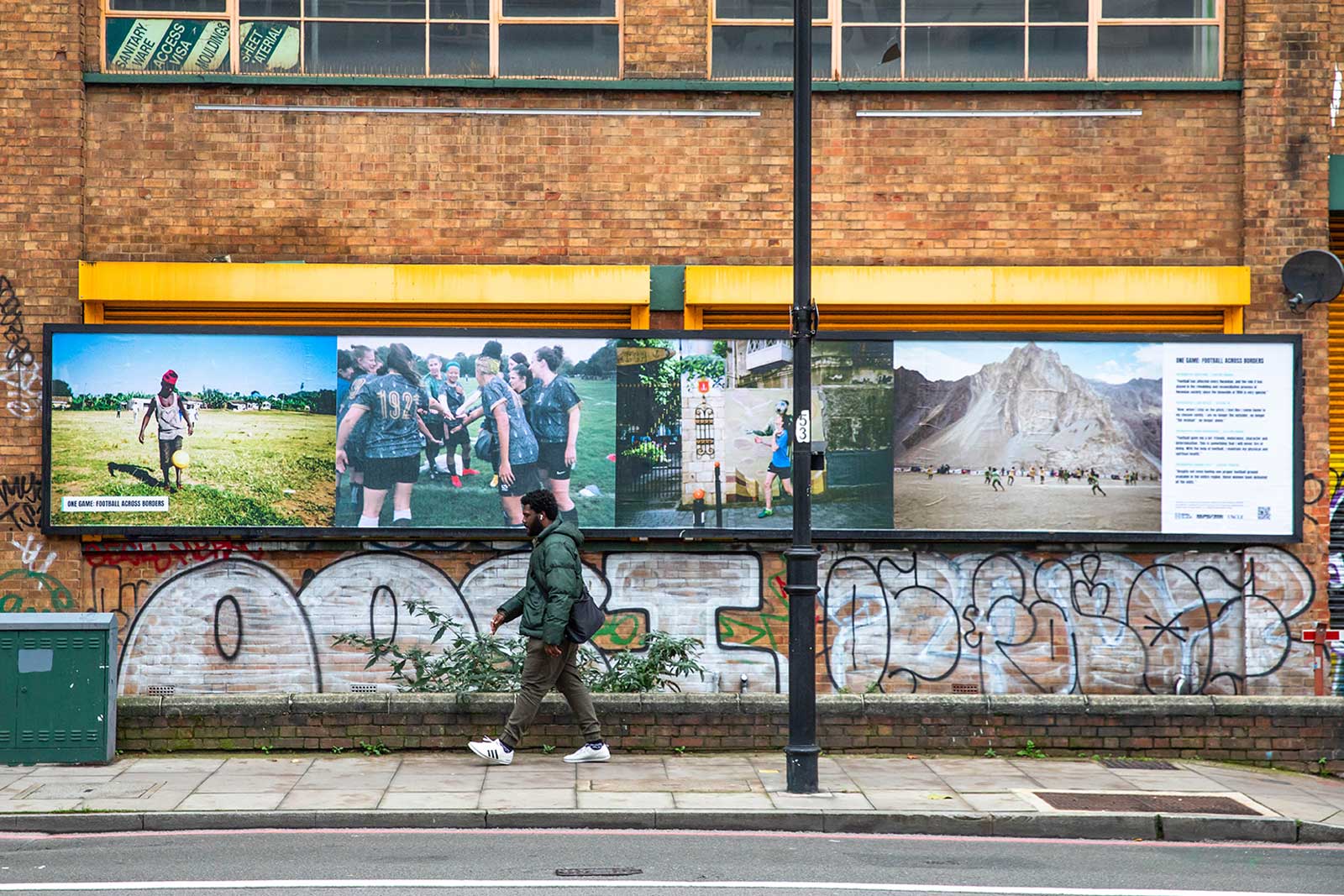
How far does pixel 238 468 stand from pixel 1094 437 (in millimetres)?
7479

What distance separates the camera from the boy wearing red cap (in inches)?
477

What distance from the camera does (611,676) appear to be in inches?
457

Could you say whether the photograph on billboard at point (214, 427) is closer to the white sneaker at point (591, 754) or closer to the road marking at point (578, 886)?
the white sneaker at point (591, 754)

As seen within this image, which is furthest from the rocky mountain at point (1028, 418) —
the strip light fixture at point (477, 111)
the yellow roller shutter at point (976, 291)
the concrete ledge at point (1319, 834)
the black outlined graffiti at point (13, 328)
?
the black outlined graffiti at point (13, 328)

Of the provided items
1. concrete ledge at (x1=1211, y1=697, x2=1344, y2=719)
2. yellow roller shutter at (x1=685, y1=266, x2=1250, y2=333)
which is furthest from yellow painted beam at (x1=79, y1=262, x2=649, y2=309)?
concrete ledge at (x1=1211, y1=697, x2=1344, y2=719)

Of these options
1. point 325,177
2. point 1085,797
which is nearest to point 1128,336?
point 1085,797

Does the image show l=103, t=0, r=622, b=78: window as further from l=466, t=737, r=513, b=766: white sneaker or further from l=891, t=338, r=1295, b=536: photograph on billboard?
l=466, t=737, r=513, b=766: white sneaker

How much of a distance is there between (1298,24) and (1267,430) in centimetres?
365

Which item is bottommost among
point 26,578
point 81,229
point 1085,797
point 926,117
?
point 1085,797

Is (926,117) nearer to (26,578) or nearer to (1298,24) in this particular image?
(1298,24)

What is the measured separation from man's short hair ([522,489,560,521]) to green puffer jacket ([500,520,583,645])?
0.33 ft

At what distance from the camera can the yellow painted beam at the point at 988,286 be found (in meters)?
12.4

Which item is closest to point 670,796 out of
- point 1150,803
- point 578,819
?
point 578,819

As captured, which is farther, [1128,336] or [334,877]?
[1128,336]
